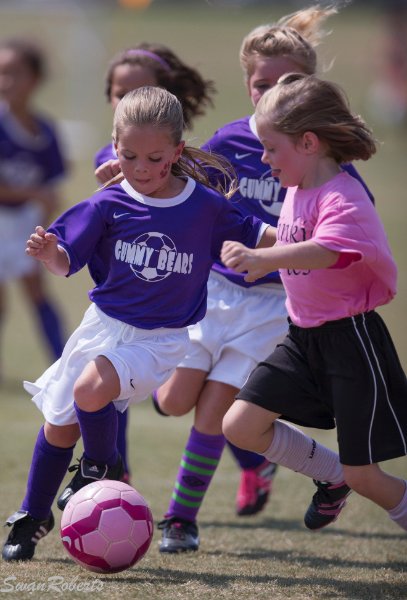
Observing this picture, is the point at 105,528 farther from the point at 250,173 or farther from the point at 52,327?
the point at 52,327

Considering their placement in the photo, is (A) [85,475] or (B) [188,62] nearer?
(A) [85,475]

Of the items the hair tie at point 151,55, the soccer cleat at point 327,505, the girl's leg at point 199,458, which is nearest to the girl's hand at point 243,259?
the soccer cleat at point 327,505

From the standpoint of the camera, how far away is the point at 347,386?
3664mm

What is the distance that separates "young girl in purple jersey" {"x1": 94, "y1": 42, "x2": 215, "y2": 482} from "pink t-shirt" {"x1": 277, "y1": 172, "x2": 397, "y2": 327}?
104cm

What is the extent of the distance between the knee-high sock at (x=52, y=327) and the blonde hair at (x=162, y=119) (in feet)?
14.4

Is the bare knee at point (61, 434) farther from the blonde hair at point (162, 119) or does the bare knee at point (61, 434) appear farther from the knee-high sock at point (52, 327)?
the knee-high sock at point (52, 327)

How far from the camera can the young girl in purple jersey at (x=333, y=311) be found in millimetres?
3646

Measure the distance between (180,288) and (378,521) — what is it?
1904 millimetres

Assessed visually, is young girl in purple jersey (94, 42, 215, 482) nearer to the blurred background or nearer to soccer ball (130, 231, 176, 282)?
soccer ball (130, 231, 176, 282)

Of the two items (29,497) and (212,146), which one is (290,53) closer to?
(212,146)

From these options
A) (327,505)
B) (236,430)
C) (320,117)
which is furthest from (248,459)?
(320,117)

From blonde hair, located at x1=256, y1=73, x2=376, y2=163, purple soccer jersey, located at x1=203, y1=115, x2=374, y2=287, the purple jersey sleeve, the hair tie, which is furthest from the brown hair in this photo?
blonde hair, located at x1=256, y1=73, x2=376, y2=163

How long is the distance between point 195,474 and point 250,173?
4.32 feet

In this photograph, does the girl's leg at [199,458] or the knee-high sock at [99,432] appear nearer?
the knee-high sock at [99,432]
